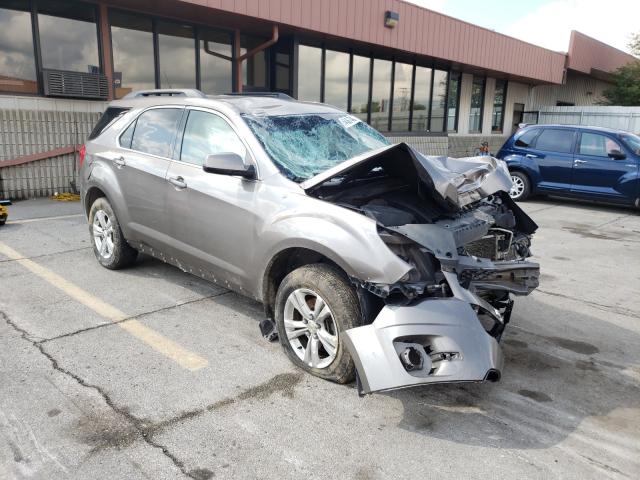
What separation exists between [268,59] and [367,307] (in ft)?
35.9

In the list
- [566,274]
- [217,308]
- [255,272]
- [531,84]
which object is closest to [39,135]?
[217,308]

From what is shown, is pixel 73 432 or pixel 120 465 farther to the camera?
pixel 73 432

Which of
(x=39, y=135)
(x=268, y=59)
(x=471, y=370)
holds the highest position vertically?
(x=268, y=59)

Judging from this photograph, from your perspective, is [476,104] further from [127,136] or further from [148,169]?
[148,169]

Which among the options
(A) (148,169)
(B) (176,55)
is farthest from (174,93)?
(B) (176,55)

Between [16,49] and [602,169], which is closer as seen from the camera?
[16,49]

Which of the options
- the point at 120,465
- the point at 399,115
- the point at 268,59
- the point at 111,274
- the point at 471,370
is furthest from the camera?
the point at 399,115

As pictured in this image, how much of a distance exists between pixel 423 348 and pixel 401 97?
550 inches

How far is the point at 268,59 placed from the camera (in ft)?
41.8

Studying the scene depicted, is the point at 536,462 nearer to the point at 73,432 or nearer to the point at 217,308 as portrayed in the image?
the point at 73,432

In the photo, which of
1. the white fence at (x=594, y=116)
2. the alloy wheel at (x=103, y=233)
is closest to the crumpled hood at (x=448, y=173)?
the alloy wheel at (x=103, y=233)

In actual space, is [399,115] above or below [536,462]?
above

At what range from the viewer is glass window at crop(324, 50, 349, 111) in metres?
13.6

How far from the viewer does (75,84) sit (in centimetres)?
953
